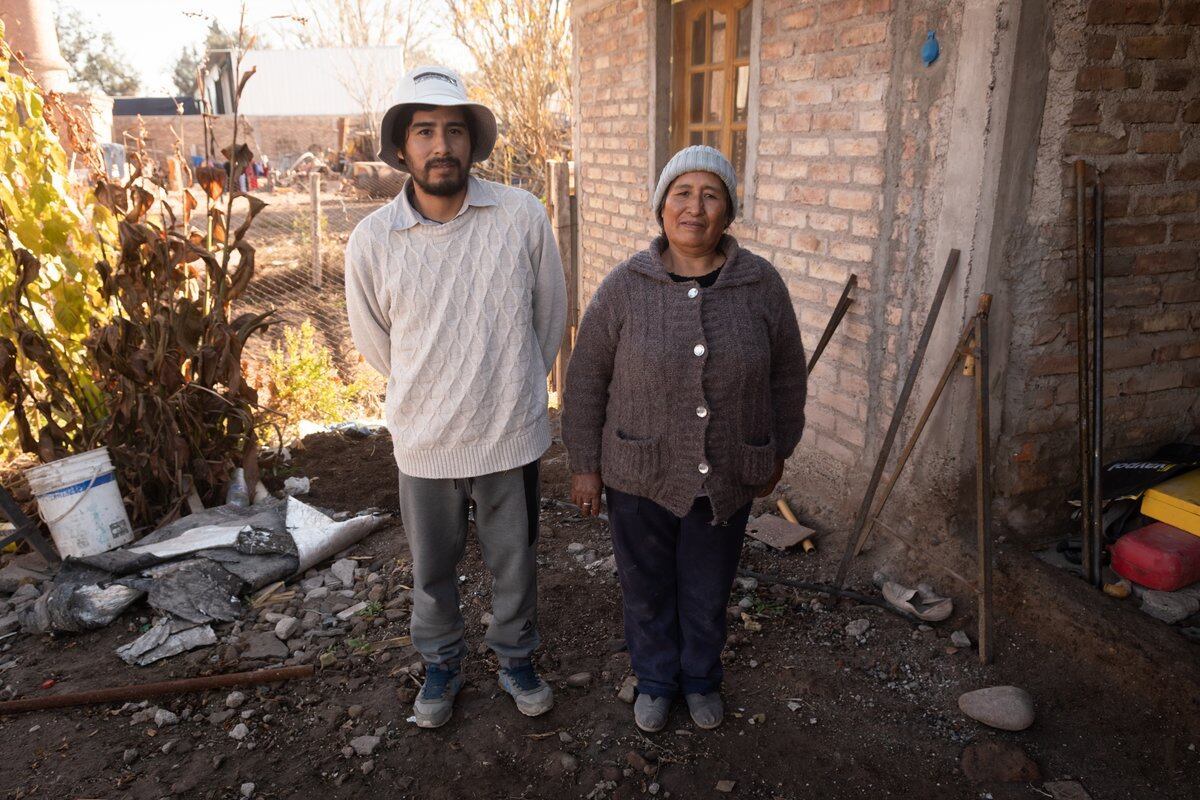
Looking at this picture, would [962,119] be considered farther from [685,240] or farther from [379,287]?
[379,287]

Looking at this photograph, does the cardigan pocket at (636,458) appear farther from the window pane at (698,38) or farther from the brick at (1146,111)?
the window pane at (698,38)

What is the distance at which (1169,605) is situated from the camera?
2816 mm

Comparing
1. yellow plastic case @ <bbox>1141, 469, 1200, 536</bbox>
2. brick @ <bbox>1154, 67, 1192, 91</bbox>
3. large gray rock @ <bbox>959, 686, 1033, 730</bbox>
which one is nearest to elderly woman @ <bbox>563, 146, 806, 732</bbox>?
large gray rock @ <bbox>959, 686, 1033, 730</bbox>

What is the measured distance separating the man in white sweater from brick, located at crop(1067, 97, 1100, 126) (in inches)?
73.6

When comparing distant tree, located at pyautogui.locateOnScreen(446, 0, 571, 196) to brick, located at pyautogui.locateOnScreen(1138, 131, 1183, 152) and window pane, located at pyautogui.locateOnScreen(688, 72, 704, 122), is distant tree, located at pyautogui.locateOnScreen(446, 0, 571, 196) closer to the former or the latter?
window pane, located at pyautogui.locateOnScreen(688, 72, 704, 122)

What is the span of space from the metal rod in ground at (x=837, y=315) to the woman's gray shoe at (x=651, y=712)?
5.58ft

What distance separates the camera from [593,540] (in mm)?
3975

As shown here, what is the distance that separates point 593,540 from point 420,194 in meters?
2.13

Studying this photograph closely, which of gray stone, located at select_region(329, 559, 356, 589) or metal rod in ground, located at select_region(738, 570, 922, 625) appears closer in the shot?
metal rod in ground, located at select_region(738, 570, 922, 625)

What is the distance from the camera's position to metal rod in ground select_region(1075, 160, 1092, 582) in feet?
9.20

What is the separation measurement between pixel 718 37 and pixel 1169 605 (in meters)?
3.59

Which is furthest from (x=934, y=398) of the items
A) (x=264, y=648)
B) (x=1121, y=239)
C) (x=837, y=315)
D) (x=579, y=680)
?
(x=264, y=648)

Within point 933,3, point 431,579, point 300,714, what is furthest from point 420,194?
point 933,3

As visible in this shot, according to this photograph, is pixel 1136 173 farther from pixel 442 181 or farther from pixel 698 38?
pixel 698 38
